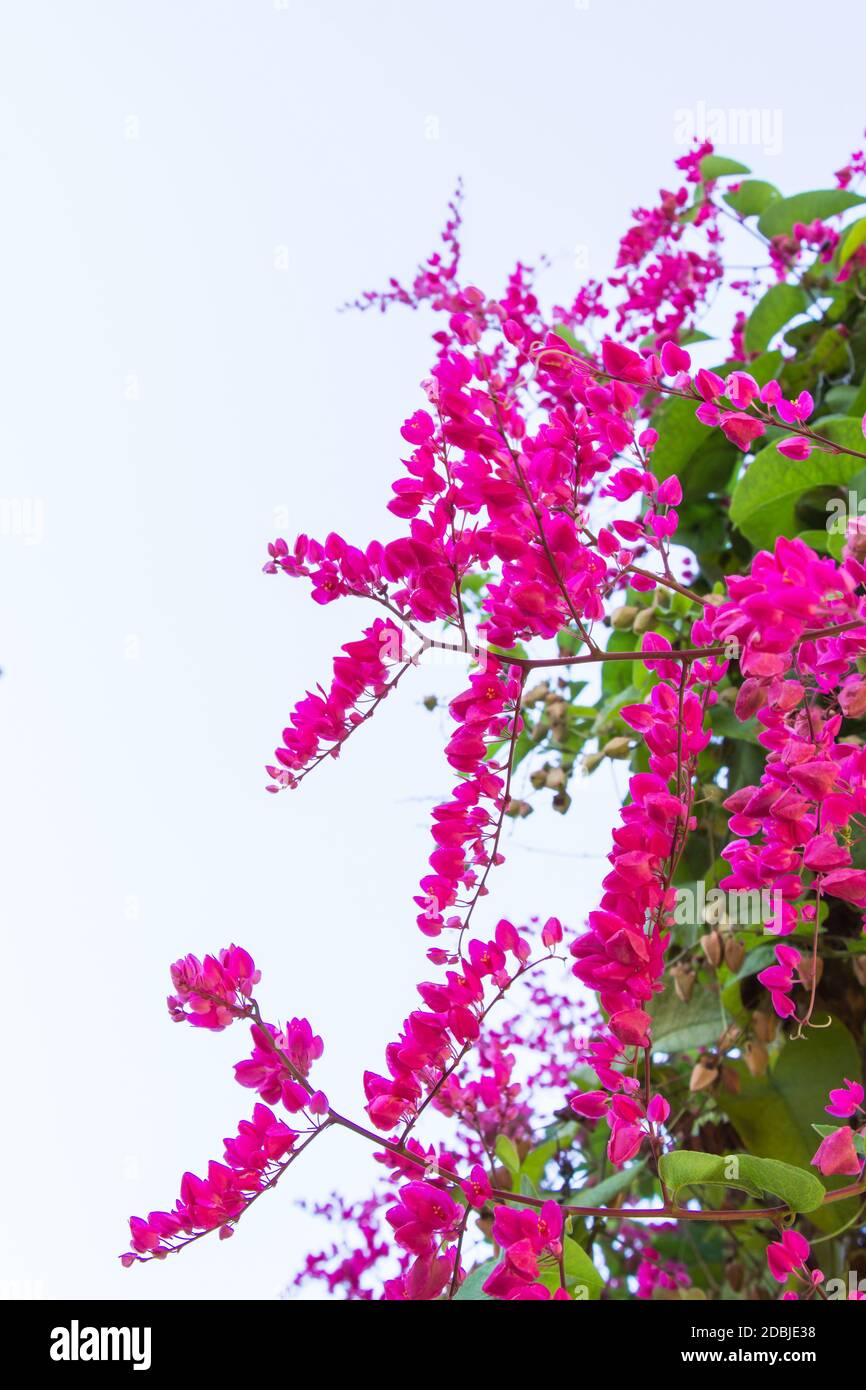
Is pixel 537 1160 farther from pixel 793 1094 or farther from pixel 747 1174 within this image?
pixel 747 1174

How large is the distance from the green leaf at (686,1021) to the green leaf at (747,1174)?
0.40m

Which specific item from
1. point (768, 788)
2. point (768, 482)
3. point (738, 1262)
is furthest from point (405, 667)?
point (738, 1262)

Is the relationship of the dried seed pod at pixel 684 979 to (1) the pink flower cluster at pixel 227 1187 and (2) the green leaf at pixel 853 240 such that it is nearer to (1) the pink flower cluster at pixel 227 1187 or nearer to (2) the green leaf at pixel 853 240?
(1) the pink flower cluster at pixel 227 1187

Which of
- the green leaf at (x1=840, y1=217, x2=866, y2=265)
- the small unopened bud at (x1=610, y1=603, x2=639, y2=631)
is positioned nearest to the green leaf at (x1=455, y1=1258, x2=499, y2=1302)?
the small unopened bud at (x1=610, y1=603, x2=639, y2=631)

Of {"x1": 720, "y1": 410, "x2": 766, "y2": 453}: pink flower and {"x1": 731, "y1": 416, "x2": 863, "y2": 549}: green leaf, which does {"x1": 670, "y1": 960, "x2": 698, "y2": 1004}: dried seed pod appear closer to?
{"x1": 731, "y1": 416, "x2": 863, "y2": 549}: green leaf

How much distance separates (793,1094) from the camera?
0.89 metres

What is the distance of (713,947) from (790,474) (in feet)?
1.24

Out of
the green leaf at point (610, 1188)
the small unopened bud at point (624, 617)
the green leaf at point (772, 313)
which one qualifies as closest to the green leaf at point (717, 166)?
the green leaf at point (772, 313)

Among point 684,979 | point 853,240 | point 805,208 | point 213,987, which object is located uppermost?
point 805,208

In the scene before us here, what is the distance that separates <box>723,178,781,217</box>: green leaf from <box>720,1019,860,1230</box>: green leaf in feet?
3.10

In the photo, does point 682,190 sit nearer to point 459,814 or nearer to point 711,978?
point 711,978

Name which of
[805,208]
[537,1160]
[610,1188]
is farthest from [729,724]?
[805,208]

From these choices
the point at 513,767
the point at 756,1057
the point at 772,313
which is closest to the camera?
the point at 513,767
